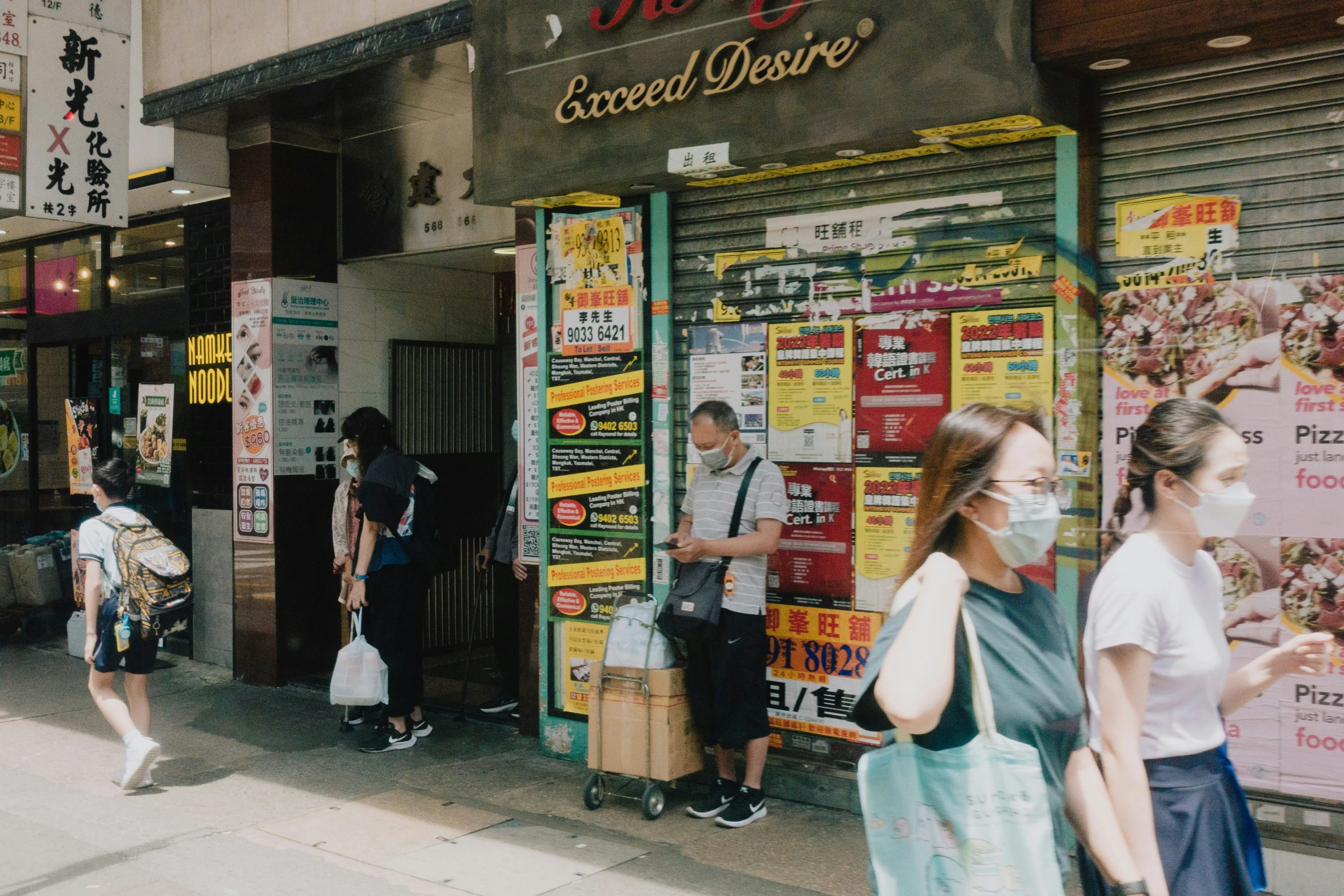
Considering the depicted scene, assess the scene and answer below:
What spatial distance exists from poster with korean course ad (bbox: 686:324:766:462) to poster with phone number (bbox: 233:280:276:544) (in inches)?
154

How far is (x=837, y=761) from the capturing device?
18.6 feet

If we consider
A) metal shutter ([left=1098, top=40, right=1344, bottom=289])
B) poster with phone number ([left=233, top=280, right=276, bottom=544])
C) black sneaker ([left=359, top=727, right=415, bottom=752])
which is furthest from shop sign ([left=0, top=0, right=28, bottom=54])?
metal shutter ([left=1098, top=40, right=1344, bottom=289])

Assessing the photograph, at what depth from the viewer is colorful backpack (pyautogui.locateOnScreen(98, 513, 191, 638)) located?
20.5ft

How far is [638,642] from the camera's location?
5.73 meters

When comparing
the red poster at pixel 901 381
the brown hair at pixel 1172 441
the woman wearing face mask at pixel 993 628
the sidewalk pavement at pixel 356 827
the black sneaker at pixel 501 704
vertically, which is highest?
the red poster at pixel 901 381

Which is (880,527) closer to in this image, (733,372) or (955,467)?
(733,372)

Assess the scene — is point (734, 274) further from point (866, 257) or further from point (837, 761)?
point (837, 761)

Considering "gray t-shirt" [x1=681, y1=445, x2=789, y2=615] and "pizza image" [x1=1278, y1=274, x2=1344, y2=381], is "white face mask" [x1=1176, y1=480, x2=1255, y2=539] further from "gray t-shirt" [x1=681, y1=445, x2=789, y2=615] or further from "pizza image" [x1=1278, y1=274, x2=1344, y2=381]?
"gray t-shirt" [x1=681, y1=445, x2=789, y2=615]

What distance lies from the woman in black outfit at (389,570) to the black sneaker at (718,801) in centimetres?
224

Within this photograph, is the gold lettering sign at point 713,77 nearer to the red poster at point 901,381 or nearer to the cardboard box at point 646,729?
the red poster at point 901,381

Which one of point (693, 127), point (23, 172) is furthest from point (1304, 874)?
point (23, 172)

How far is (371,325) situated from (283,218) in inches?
40.0

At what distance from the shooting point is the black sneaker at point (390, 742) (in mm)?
7039

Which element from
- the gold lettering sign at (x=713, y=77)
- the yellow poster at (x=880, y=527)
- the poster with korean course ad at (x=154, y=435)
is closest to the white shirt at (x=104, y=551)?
the gold lettering sign at (x=713, y=77)
